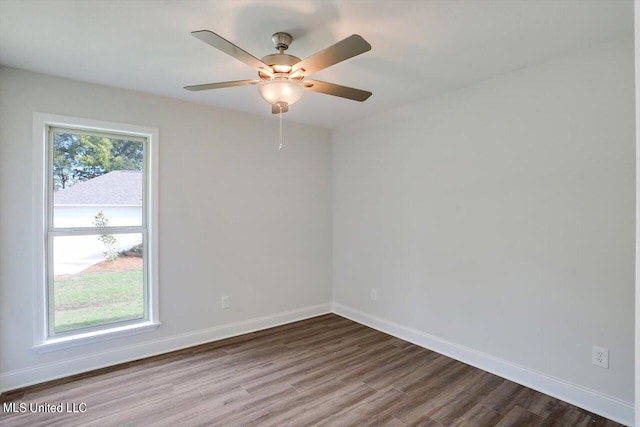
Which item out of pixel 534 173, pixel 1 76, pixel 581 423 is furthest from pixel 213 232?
pixel 581 423

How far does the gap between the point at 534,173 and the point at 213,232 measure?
2.96 meters

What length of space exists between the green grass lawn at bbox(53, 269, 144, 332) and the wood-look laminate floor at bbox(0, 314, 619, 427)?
45 cm

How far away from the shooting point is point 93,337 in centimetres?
278

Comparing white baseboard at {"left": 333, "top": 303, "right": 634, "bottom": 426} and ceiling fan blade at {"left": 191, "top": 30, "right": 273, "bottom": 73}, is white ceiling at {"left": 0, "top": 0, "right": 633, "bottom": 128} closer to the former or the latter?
ceiling fan blade at {"left": 191, "top": 30, "right": 273, "bottom": 73}

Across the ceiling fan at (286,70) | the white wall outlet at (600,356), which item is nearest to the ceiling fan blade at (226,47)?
the ceiling fan at (286,70)

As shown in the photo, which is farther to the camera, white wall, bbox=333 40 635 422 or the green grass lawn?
the green grass lawn

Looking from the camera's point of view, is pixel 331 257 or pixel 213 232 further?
pixel 331 257

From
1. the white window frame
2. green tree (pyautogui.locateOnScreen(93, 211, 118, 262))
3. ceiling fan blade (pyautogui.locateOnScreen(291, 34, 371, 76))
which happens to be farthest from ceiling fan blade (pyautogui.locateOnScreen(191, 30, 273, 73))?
green tree (pyautogui.locateOnScreen(93, 211, 118, 262))

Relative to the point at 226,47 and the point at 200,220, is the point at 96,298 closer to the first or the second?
the point at 200,220

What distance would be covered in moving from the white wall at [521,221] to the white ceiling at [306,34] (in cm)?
35

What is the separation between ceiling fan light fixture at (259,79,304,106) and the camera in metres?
1.92

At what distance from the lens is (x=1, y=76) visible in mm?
2424

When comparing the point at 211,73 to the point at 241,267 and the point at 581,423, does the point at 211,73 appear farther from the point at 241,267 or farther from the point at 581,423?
the point at 581,423

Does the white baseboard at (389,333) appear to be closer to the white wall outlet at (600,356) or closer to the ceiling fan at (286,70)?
the white wall outlet at (600,356)
